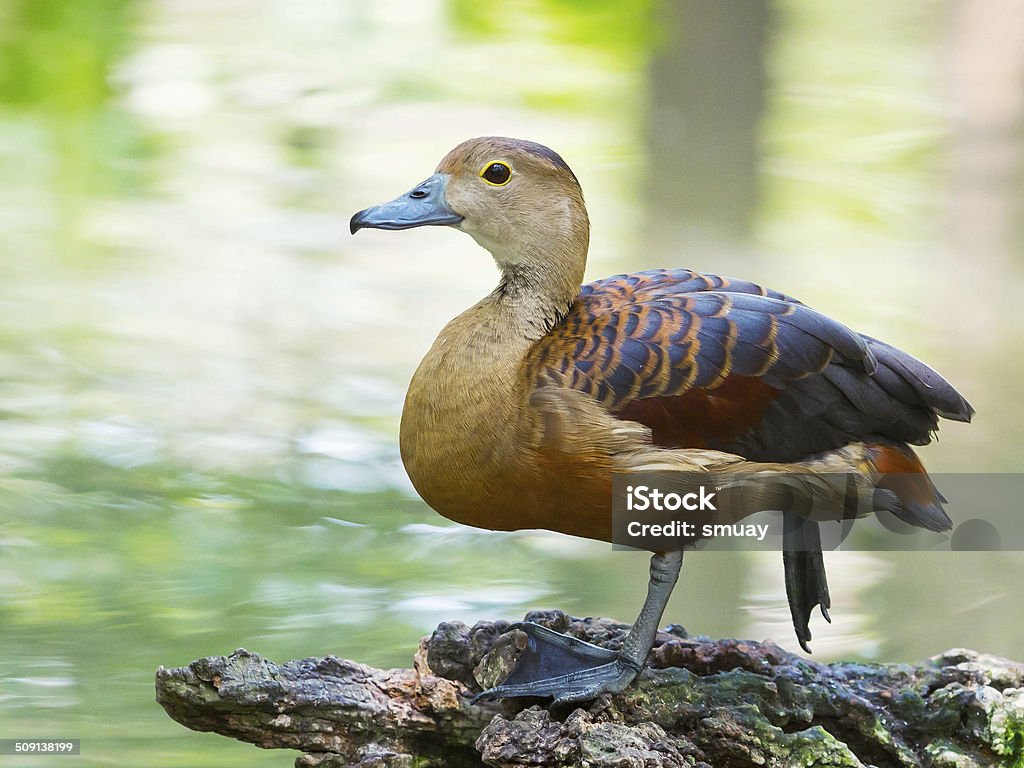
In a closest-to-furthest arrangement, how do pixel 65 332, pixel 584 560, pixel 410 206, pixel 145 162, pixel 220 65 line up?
pixel 410 206, pixel 584 560, pixel 65 332, pixel 145 162, pixel 220 65

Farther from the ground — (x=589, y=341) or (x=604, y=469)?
(x=589, y=341)

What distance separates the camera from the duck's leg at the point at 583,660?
2.05 meters

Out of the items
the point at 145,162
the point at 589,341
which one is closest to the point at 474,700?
the point at 589,341

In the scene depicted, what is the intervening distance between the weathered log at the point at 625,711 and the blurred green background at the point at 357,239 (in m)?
0.70

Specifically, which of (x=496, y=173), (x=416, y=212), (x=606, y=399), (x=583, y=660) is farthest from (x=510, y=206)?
(x=583, y=660)

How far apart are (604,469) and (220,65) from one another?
167 inches

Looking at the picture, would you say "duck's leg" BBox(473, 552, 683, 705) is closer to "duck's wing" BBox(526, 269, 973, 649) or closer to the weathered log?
the weathered log

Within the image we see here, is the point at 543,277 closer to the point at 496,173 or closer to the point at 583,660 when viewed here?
the point at 496,173

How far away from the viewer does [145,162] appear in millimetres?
5156

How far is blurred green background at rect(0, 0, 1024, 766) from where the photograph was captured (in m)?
3.09

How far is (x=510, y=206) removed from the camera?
214 centimetres

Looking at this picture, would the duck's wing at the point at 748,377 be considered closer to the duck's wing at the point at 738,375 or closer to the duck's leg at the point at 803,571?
the duck's wing at the point at 738,375

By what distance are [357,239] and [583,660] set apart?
2.99 meters

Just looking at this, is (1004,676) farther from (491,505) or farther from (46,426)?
(46,426)
